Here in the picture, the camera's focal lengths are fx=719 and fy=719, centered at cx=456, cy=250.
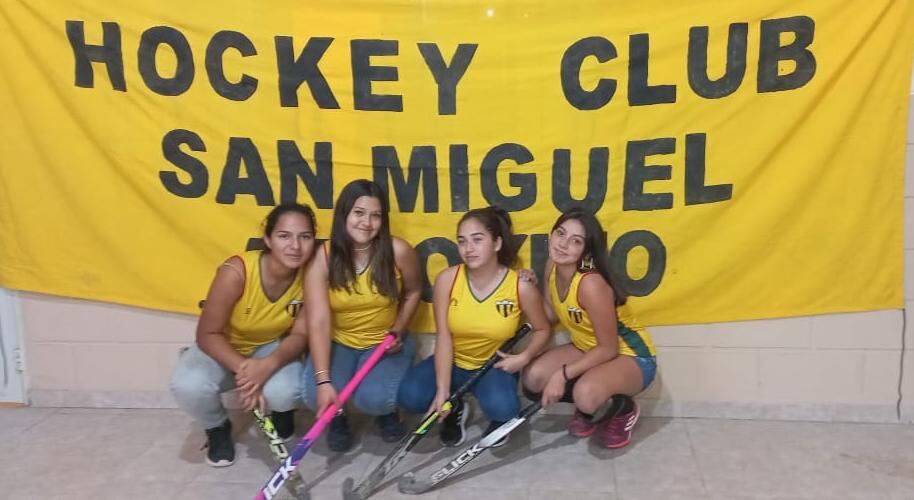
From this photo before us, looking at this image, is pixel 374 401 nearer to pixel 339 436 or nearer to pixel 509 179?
pixel 339 436

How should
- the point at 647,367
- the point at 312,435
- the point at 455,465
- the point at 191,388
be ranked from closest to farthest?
the point at 312,435
the point at 455,465
the point at 191,388
the point at 647,367

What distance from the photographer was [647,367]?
2.17m

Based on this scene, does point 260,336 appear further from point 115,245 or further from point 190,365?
point 115,245

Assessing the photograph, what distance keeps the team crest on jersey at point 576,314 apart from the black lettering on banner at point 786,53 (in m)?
0.86

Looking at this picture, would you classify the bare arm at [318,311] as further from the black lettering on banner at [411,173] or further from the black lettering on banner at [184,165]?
the black lettering on banner at [184,165]

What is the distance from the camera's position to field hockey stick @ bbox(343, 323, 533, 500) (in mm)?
1925

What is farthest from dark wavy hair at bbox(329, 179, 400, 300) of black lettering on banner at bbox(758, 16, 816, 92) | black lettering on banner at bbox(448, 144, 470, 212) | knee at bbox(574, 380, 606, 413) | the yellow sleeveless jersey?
black lettering on banner at bbox(758, 16, 816, 92)

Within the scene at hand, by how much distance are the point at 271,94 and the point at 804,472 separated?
1.92 meters

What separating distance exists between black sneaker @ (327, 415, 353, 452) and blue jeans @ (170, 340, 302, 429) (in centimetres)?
14

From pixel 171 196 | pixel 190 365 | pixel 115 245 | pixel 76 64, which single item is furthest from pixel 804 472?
pixel 76 64

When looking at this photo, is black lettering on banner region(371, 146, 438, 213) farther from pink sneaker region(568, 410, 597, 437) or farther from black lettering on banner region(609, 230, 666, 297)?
pink sneaker region(568, 410, 597, 437)

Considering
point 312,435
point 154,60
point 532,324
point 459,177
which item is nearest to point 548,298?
point 532,324

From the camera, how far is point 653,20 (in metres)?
2.11

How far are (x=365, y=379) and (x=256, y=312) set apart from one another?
1.24 feet
